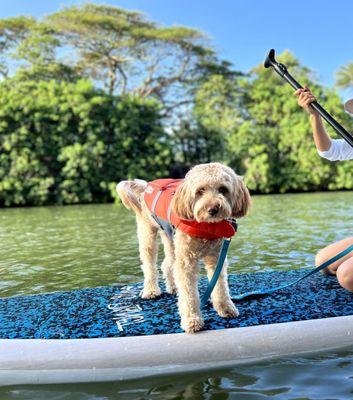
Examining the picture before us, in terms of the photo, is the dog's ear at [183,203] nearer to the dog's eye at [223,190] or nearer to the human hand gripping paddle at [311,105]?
the dog's eye at [223,190]

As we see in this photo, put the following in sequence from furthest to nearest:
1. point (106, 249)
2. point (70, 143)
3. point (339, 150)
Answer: point (70, 143)
point (106, 249)
point (339, 150)

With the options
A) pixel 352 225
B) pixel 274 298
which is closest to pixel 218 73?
pixel 352 225

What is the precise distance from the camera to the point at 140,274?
660 cm

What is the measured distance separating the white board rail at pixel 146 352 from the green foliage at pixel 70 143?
2242cm

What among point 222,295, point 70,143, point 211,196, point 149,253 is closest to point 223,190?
point 211,196

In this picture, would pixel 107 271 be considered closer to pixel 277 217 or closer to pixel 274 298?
pixel 274 298

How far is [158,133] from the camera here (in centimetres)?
2780

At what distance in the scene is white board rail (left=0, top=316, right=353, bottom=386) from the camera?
323 cm

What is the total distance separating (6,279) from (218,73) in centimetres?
2925

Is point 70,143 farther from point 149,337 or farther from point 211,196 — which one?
point 211,196

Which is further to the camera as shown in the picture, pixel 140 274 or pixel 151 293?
pixel 140 274

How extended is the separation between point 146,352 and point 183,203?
1045 mm

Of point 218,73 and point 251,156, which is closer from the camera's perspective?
point 251,156

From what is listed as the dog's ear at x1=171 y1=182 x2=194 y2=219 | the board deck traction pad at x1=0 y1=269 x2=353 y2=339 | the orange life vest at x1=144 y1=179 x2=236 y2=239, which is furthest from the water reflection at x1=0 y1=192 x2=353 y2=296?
the dog's ear at x1=171 y1=182 x2=194 y2=219
